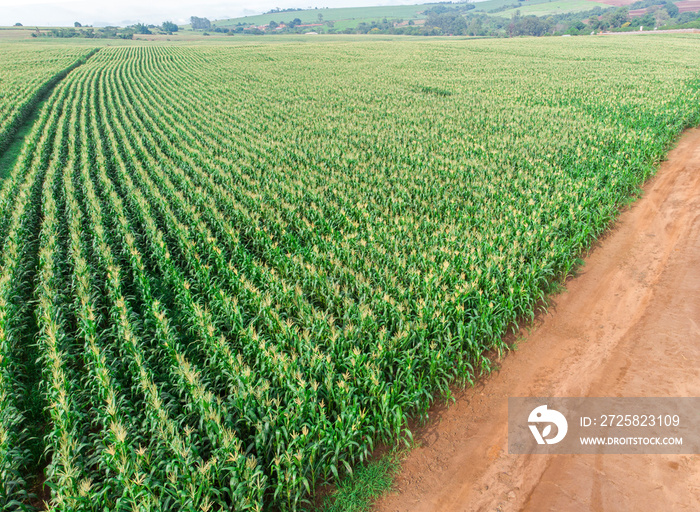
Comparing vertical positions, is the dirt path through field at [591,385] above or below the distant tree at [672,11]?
below

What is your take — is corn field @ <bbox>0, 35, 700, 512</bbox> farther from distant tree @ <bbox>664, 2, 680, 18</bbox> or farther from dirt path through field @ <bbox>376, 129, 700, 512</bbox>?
distant tree @ <bbox>664, 2, 680, 18</bbox>

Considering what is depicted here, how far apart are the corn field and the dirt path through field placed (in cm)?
60

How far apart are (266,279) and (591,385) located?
6831mm

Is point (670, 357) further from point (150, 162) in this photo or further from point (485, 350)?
point (150, 162)

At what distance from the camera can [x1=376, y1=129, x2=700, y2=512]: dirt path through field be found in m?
5.25

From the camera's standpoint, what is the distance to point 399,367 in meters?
6.48
